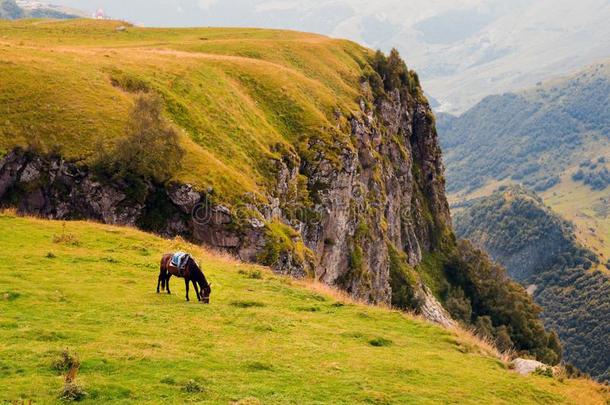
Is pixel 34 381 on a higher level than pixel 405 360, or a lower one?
higher

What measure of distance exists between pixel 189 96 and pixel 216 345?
49819 millimetres

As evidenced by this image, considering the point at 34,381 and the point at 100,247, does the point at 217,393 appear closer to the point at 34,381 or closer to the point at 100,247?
the point at 34,381

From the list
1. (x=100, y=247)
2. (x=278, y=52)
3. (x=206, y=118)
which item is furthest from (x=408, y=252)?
(x=100, y=247)

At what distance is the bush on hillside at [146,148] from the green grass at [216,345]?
16.6m

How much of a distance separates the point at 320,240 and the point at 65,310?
169 ft

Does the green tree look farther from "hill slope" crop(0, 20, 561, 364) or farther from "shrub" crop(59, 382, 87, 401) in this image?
"shrub" crop(59, 382, 87, 401)

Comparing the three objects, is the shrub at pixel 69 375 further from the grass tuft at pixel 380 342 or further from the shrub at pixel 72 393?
the grass tuft at pixel 380 342

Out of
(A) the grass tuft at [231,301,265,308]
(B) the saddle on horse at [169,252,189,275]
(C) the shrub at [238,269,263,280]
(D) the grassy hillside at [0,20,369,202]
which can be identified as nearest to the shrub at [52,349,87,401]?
(B) the saddle on horse at [169,252,189,275]

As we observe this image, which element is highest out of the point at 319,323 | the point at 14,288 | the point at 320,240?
the point at 14,288

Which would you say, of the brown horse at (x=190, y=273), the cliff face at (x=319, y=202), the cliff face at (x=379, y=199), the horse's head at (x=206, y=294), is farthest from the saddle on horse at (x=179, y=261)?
the cliff face at (x=379, y=199)

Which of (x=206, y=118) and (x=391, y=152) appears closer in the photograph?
(x=206, y=118)

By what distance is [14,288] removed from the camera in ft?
86.2

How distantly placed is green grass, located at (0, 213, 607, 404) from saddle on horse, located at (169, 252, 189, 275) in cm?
164

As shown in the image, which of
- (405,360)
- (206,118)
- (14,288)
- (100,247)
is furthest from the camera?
(206,118)
